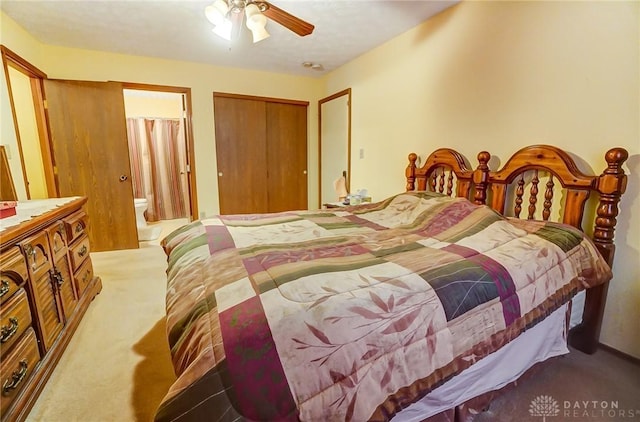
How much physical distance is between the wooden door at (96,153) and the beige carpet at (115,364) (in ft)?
3.43

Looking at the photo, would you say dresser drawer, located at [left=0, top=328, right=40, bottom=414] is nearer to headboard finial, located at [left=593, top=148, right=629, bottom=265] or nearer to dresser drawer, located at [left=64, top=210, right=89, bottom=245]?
dresser drawer, located at [left=64, top=210, right=89, bottom=245]

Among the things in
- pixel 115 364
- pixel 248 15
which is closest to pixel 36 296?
pixel 115 364

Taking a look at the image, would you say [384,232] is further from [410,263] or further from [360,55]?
[360,55]

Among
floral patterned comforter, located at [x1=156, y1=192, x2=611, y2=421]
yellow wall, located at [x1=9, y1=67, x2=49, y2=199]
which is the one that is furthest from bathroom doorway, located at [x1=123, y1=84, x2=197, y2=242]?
floral patterned comforter, located at [x1=156, y1=192, x2=611, y2=421]

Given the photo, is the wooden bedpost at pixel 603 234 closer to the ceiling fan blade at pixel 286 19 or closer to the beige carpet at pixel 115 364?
the ceiling fan blade at pixel 286 19

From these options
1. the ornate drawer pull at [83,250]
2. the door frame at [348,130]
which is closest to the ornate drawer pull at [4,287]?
the ornate drawer pull at [83,250]

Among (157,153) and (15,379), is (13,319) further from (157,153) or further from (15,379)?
(157,153)

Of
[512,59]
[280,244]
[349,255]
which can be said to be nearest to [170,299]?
[280,244]

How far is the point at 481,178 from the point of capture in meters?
2.08

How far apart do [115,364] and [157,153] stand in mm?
4205

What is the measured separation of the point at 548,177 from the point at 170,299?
7.10 feet

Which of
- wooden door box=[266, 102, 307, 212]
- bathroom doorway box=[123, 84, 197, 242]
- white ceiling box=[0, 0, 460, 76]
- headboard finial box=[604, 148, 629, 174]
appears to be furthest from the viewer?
bathroom doorway box=[123, 84, 197, 242]

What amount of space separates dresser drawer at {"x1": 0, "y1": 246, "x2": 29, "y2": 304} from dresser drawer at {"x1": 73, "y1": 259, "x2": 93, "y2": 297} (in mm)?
758

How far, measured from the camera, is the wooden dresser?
1.23 metres
